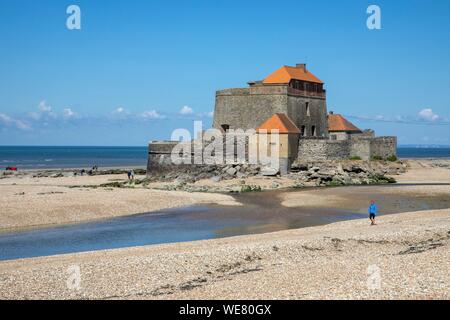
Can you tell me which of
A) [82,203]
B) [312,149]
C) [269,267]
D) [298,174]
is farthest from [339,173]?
[269,267]

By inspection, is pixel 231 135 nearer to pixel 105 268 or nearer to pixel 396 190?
A: pixel 396 190

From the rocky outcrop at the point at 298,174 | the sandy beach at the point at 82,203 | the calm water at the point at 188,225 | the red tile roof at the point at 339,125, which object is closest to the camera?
the calm water at the point at 188,225

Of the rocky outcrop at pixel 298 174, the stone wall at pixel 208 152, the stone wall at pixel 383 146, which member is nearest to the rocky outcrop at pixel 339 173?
the rocky outcrop at pixel 298 174

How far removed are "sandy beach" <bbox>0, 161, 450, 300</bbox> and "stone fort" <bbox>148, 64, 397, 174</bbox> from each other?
20.9 m

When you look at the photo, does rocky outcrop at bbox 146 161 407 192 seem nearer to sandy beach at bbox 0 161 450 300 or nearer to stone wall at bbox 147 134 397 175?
stone wall at bbox 147 134 397 175

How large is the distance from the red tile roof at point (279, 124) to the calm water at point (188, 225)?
11.4 m

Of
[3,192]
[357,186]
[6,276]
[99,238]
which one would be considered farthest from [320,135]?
[6,276]

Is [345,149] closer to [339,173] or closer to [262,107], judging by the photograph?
[339,173]

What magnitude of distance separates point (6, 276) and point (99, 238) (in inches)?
266

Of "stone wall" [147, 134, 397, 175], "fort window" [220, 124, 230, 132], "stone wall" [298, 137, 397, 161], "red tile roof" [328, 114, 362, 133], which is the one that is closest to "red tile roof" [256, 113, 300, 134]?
"stone wall" [147, 134, 397, 175]

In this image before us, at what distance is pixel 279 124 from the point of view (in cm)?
4388

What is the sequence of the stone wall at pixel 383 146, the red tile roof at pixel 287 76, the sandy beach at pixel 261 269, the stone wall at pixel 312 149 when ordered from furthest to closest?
the stone wall at pixel 383 146
the red tile roof at pixel 287 76
the stone wall at pixel 312 149
the sandy beach at pixel 261 269

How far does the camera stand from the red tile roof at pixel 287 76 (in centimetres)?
4731

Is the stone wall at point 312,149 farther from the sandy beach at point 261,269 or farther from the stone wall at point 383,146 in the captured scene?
the sandy beach at point 261,269
